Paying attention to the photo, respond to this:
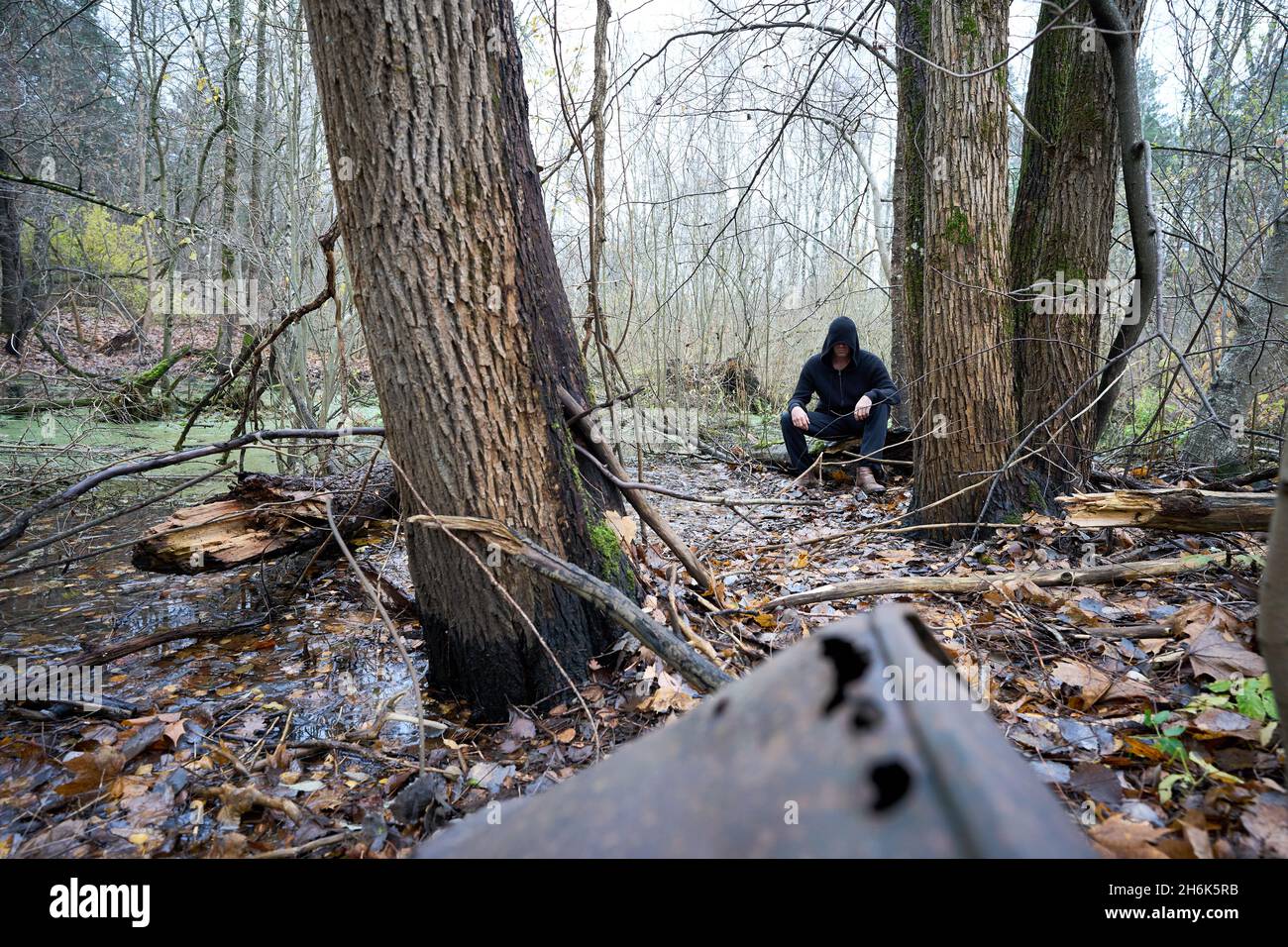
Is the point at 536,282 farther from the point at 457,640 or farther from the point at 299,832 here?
the point at 299,832

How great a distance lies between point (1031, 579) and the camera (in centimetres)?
305

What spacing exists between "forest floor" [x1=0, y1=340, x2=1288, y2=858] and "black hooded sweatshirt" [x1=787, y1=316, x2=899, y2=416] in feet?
10.00

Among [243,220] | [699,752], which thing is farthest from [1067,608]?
[243,220]

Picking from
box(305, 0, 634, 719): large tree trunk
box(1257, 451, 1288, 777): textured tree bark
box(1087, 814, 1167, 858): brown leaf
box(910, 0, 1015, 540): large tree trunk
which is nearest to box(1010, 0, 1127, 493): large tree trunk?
box(910, 0, 1015, 540): large tree trunk

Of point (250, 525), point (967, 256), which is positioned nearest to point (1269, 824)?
point (967, 256)

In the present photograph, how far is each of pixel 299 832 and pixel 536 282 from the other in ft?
6.27

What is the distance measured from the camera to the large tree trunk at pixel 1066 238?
4145 mm

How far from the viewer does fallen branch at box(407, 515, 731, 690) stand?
181 cm

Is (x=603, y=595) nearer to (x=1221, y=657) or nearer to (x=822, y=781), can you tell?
(x=822, y=781)

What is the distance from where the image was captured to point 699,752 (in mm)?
679

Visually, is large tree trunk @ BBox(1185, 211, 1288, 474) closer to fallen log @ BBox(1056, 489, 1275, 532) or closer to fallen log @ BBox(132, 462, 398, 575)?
fallen log @ BBox(1056, 489, 1275, 532)

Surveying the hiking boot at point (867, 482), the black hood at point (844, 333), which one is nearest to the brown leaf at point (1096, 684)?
the hiking boot at point (867, 482)

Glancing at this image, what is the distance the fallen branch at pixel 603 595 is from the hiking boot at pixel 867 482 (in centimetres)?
412
